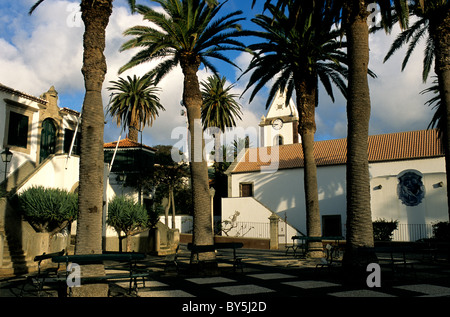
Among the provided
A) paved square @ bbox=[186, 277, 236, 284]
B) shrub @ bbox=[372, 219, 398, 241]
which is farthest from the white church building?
paved square @ bbox=[186, 277, 236, 284]

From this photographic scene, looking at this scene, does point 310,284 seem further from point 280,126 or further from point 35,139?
point 280,126

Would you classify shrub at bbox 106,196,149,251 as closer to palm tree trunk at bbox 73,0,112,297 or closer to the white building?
the white building

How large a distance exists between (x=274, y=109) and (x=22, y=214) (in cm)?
5086

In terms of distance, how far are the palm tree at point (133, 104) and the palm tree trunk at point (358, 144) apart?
30.6 m

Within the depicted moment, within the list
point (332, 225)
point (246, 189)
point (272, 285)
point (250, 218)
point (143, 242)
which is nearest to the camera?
point (272, 285)

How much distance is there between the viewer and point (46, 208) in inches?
594

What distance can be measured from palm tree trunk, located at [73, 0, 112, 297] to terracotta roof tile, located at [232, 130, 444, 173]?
29.6 meters

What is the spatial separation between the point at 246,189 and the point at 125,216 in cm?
2296

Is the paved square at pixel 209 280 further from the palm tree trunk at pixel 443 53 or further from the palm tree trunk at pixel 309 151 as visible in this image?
the palm tree trunk at pixel 443 53

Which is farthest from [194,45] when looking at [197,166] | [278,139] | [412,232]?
[278,139]

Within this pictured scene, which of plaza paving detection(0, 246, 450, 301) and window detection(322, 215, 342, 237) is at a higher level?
window detection(322, 215, 342, 237)

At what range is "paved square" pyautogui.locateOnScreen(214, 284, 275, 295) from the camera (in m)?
8.41
